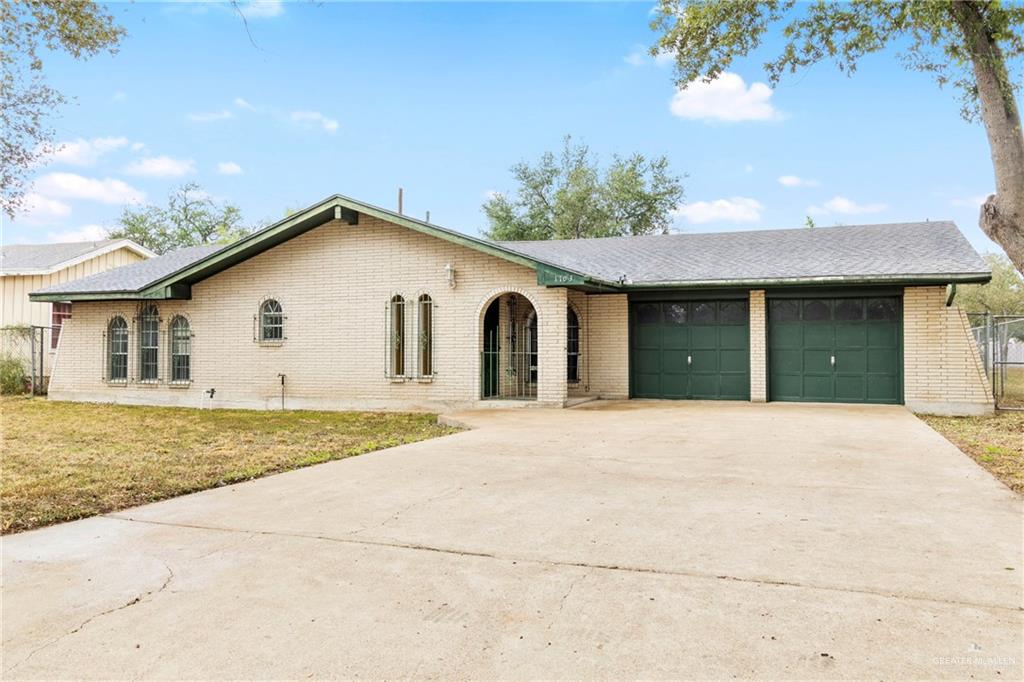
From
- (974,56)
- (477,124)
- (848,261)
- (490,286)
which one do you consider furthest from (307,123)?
(974,56)

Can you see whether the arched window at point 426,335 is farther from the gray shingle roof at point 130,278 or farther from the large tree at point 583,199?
the large tree at point 583,199

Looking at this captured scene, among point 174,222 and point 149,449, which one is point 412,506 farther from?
point 174,222

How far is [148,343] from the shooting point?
16297mm

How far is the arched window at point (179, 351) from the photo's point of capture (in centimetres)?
1591

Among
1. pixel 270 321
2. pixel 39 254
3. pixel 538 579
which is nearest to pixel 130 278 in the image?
pixel 270 321

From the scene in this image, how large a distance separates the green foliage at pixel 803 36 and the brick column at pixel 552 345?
14.9ft

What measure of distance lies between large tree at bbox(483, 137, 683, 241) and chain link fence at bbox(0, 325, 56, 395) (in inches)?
774

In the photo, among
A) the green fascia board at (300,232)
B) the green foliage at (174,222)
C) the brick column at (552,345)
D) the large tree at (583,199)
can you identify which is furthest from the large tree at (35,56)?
the green foliage at (174,222)

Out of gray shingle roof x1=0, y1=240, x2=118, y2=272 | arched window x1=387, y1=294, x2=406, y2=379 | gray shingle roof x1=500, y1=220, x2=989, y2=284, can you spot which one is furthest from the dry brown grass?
gray shingle roof x1=0, y1=240, x2=118, y2=272

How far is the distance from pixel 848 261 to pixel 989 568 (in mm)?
11056

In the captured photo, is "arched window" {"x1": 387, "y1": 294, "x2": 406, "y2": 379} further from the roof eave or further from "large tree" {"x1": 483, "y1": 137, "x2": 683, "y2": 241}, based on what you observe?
"large tree" {"x1": 483, "y1": 137, "x2": 683, "y2": 241}

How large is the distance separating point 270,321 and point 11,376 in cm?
946

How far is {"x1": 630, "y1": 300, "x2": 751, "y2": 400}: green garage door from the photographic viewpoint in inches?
561

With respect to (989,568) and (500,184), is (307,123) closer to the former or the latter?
(500,184)
